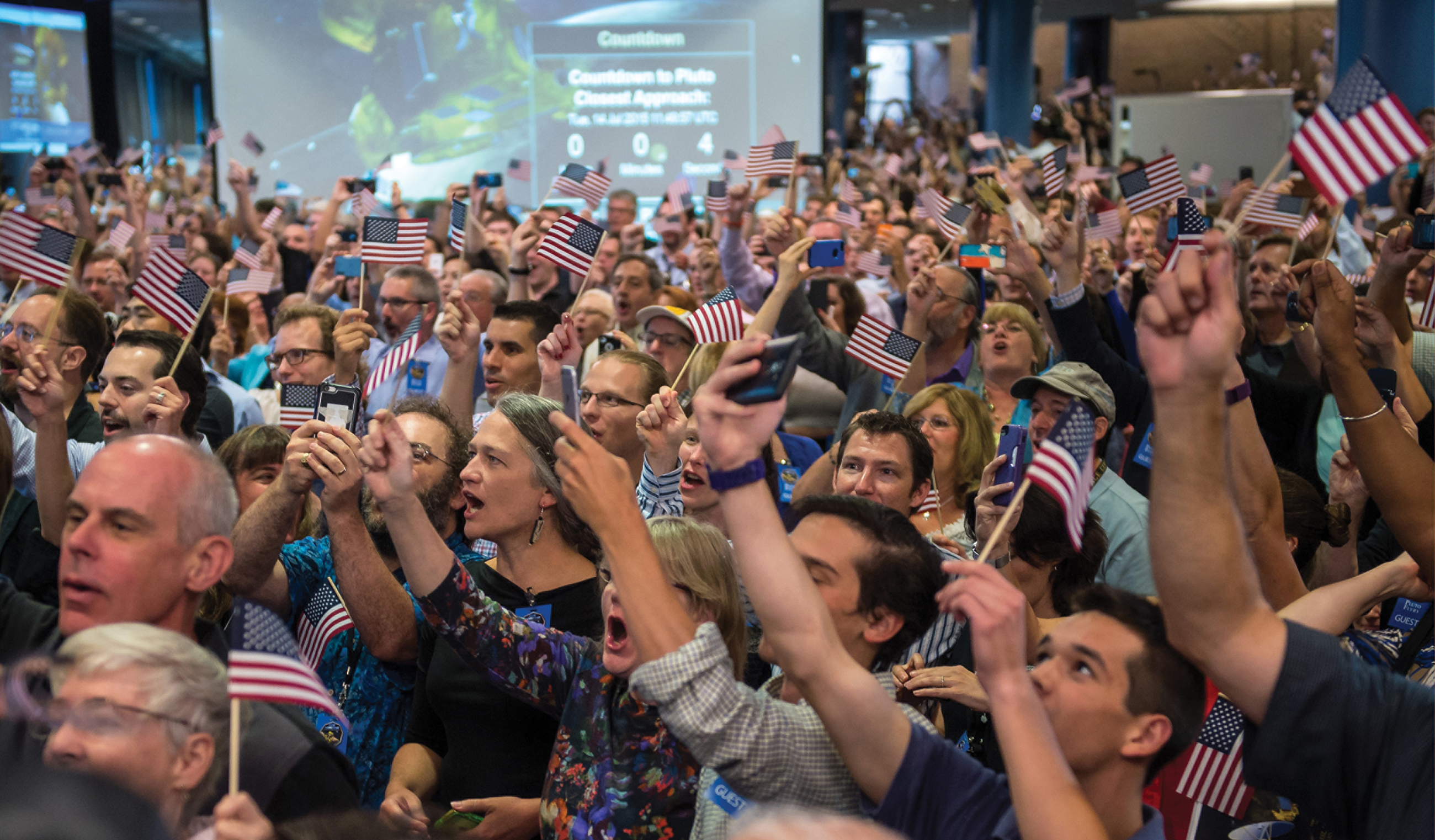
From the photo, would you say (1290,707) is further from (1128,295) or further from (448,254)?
(448,254)

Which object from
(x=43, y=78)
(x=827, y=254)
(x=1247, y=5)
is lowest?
(x=827, y=254)

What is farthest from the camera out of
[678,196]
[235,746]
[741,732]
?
[678,196]

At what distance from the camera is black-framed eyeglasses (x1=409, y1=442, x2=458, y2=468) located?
10.0ft

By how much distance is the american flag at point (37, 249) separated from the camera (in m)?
3.94

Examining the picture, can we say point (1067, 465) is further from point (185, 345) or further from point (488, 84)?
point (488, 84)

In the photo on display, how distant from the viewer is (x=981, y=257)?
5578 millimetres

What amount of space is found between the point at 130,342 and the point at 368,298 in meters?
3.32

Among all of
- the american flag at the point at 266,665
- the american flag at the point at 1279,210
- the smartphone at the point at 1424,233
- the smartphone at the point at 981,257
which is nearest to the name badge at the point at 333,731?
the american flag at the point at 266,665

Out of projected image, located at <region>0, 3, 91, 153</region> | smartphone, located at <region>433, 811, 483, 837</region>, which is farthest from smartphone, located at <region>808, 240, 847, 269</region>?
projected image, located at <region>0, 3, 91, 153</region>

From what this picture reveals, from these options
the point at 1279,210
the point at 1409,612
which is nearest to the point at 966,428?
the point at 1409,612

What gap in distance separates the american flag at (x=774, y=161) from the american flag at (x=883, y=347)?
2.29 m

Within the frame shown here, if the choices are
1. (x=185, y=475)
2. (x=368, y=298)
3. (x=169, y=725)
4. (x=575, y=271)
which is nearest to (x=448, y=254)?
(x=368, y=298)

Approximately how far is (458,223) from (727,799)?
3.79 metres

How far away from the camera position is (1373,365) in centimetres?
359
